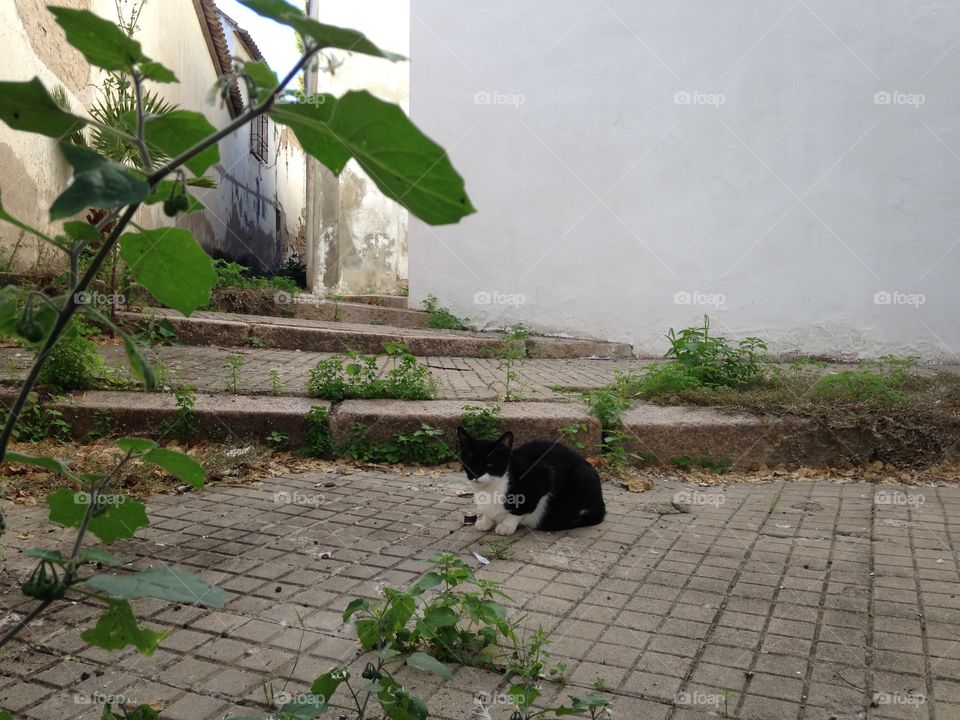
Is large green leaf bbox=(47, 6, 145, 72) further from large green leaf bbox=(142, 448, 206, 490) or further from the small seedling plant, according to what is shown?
large green leaf bbox=(142, 448, 206, 490)

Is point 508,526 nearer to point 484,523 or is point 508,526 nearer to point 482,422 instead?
point 484,523

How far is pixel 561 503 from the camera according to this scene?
11.7 ft

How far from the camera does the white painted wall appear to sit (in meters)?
7.58

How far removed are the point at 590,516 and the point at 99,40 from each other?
10.3ft

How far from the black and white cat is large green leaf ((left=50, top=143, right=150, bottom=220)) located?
112 inches

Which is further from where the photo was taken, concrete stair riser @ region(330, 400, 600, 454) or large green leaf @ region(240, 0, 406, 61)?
concrete stair riser @ region(330, 400, 600, 454)

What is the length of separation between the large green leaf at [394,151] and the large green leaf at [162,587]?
48cm

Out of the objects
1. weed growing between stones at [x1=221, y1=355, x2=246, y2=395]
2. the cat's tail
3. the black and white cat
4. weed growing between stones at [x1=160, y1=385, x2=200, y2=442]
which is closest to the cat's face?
the black and white cat

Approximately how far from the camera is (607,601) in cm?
274

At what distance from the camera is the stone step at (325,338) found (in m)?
6.79

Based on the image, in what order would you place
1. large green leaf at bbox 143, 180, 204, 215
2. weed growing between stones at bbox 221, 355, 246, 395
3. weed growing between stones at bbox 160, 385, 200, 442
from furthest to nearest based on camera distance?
weed growing between stones at bbox 221, 355, 246, 395, weed growing between stones at bbox 160, 385, 200, 442, large green leaf at bbox 143, 180, 204, 215

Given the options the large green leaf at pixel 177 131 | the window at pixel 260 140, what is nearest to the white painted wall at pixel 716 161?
the large green leaf at pixel 177 131

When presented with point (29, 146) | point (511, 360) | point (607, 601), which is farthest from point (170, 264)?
point (29, 146)

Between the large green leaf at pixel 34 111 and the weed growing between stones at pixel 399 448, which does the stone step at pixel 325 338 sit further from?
the large green leaf at pixel 34 111
